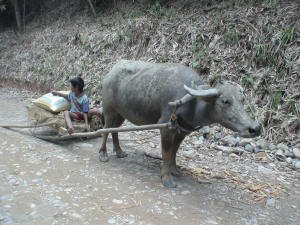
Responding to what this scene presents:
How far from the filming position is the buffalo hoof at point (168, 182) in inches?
177

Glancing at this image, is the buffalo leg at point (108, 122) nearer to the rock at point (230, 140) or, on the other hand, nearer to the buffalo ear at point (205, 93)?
the buffalo ear at point (205, 93)

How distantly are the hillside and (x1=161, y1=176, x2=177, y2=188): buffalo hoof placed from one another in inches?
68.1

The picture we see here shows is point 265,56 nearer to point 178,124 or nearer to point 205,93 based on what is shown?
point 178,124

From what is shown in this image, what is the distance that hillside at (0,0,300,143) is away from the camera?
6.64m

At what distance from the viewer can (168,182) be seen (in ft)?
14.8

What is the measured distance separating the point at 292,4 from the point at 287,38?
1135 millimetres

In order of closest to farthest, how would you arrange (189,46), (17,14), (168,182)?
(168,182) < (189,46) < (17,14)

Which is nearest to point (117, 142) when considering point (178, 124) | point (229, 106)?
point (178, 124)

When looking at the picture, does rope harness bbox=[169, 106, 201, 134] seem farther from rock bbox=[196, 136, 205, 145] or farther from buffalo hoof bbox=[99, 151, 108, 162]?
rock bbox=[196, 136, 205, 145]

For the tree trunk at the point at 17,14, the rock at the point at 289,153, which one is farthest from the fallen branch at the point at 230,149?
the tree trunk at the point at 17,14

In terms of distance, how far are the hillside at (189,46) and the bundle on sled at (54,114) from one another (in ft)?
8.42

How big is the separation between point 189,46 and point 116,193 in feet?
17.0

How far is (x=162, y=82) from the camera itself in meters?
4.51

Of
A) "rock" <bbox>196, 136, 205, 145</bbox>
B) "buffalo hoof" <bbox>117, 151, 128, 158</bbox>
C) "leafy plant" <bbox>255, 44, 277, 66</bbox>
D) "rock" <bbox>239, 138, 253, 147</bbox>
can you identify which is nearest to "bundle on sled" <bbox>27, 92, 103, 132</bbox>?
"buffalo hoof" <bbox>117, 151, 128, 158</bbox>
